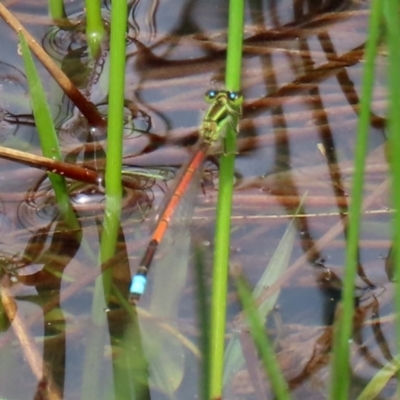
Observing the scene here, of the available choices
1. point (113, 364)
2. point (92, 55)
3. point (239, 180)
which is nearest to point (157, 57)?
point (92, 55)

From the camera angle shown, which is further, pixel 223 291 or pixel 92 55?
pixel 92 55

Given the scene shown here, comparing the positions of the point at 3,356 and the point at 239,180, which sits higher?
the point at 239,180

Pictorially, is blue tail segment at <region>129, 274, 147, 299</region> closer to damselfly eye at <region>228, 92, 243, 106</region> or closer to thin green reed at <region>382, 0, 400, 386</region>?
damselfly eye at <region>228, 92, 243, 106</region>

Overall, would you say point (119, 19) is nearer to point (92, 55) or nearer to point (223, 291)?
point (223, 291)

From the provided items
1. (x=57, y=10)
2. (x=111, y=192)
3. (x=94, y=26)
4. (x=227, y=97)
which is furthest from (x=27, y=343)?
(x=57, y=10)

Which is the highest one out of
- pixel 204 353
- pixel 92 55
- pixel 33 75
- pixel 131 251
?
pixel 92 55

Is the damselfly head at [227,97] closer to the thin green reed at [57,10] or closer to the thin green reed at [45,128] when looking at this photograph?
the thin green reed at [45,128]
